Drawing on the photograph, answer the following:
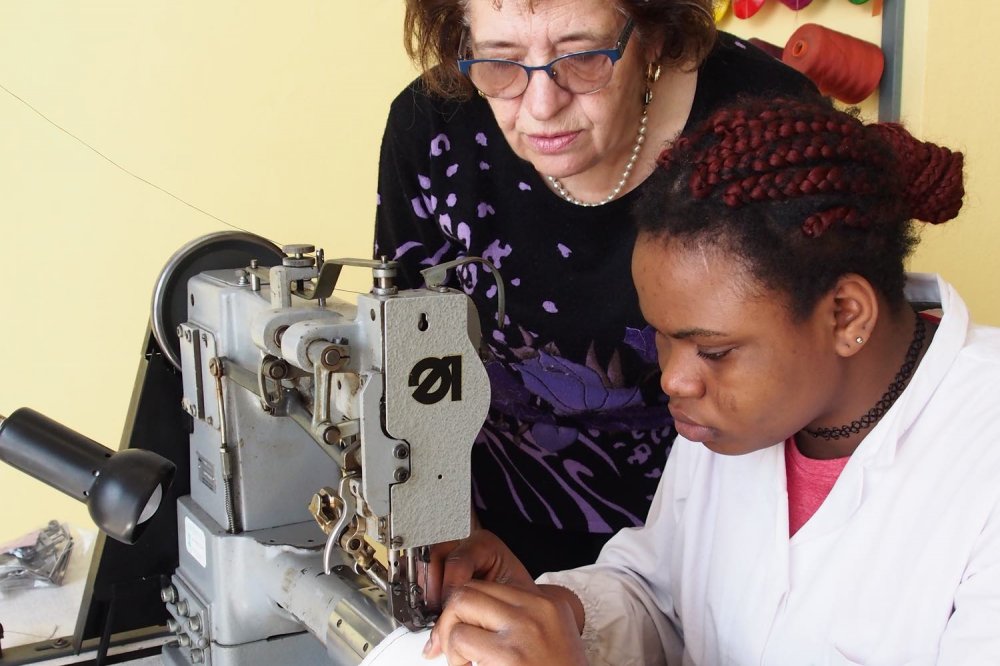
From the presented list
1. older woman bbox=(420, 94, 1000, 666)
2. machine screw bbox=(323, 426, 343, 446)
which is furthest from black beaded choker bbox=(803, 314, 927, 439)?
machine screw bbox=(323, 426, 343, 446)

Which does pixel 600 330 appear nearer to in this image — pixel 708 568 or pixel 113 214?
pixel 708 568

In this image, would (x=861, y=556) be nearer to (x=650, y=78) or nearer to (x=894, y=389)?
(x=894, y=389)

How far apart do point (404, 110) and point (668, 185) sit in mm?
687

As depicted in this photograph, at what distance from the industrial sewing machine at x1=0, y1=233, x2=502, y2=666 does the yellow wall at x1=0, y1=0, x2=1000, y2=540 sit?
1445 millimetres

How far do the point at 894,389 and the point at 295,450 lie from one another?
779 mm

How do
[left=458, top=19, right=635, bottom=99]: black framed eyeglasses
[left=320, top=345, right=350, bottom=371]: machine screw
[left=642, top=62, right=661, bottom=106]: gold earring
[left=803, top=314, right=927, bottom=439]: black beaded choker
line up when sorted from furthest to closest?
1. [left=642, top=62, right=661, bottom=106]: gold earring
2. [left=458, top=19, right=635, bottom=99]: black framed eyeglasses
3. [left=803, top=314, right=927, bottom=439]: black beaded choker
4. [left=320, top=345, right=350, bottom=371]: machine screw

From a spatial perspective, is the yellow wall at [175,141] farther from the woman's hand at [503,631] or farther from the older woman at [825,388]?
the woman's hand at [503,631]

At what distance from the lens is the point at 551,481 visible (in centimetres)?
180

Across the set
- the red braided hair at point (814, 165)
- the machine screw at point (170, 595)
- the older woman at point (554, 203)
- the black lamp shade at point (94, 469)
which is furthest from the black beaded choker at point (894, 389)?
the machine screw at point (170, 595)

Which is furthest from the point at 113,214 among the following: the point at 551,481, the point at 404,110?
the point at 551,481

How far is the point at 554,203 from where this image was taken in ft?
5.23

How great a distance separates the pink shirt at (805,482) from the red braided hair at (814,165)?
357mm

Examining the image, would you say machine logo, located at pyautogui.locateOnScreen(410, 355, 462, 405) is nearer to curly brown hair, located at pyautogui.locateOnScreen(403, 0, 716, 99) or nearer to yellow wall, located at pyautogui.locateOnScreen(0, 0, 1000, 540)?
curly brown hair, located at pyautogui.locateOnScreen(403, 0, 716, 99)

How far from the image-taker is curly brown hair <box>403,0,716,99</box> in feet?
4.56
